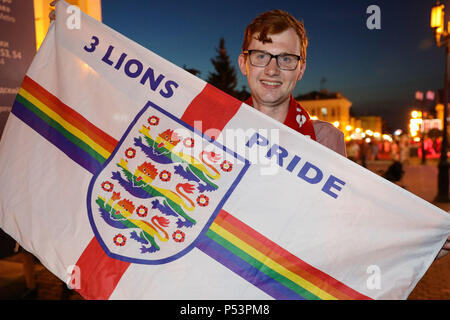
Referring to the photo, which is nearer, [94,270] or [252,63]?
[94,270]

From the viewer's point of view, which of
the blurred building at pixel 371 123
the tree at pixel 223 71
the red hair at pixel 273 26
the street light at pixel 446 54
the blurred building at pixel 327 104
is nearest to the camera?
the red hair at pixel 273 26

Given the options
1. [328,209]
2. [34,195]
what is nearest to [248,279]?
[328,209]

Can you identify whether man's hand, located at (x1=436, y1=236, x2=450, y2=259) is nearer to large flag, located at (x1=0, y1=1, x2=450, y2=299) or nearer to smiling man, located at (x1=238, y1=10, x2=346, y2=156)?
large flag, located at (x1=0, y1=1, x2=450, y2=299)

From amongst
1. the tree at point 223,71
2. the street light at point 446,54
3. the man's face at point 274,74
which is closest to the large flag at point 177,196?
the man's face at point 274,74

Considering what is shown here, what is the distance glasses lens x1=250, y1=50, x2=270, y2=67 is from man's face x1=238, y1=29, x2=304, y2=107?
0.02 metres

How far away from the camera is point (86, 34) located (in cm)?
200

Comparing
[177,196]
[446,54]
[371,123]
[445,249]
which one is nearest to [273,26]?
[177,196]

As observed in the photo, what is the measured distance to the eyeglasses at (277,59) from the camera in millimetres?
1959

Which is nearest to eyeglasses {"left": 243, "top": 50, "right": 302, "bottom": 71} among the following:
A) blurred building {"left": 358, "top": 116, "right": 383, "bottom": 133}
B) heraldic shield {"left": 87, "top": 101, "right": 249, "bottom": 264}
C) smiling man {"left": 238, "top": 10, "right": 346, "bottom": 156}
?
smiling man {"left": 238, "top": 10, "right": 346, "bottom": 156}

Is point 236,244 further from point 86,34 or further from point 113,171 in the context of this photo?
point 86,34

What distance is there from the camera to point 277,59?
6.42 feet

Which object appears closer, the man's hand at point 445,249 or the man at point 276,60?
the man's hand at point 445,249

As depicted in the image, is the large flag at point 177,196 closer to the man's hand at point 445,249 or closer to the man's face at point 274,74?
the man's hand at point 445,249

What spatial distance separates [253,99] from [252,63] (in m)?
0.27
